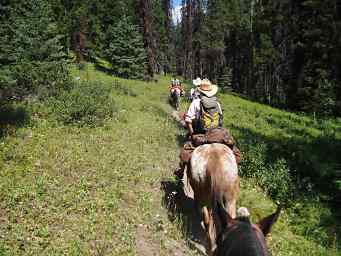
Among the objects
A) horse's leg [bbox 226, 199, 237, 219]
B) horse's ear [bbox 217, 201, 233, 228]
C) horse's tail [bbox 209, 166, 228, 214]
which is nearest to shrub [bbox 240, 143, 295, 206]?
horse's leg [bbox 226, 199, 237, 219]

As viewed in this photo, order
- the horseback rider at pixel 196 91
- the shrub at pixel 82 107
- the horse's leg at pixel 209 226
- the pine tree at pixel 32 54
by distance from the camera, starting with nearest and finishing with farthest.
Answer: the horse's leg at pixel 209 226
the horseback rider at pixel 196 91
the shrub at pixel 82 107
the pine tree at pixel 32 54

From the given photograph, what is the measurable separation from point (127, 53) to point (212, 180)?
34.5m

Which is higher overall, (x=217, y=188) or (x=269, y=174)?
(x=217, y=188)

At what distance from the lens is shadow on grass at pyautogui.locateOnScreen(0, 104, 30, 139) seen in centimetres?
1249

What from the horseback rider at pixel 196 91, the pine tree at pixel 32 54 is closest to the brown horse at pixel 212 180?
the horseback rider at pixel 196 91

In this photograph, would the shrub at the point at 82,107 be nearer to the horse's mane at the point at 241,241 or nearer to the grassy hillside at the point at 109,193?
the grassy hillside at the point at 109,193

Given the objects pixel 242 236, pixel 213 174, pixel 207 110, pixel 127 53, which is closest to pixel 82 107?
pixel 207 110

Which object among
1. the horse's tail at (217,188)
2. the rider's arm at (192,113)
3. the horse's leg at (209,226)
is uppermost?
the rider's arm at (192,113)

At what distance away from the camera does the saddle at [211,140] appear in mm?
8742

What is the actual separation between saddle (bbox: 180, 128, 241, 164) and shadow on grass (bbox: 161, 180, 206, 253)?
3.86 feet

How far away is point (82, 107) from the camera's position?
1564 centimetres

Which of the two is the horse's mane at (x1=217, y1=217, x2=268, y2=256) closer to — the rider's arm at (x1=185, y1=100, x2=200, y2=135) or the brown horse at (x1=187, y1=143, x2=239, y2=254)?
the brown horse at (x1=187, y1=143, x2=239, y2=254)

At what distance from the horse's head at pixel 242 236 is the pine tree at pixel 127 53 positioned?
37.0 meters

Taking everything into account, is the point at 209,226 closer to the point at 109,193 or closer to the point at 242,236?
the point at 109,193
